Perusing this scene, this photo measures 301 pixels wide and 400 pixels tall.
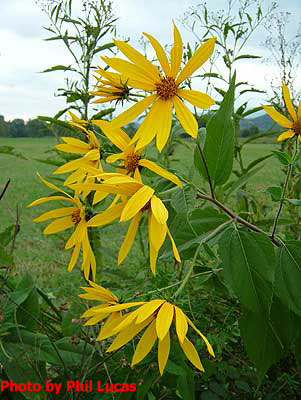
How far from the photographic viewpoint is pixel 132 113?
0.68m

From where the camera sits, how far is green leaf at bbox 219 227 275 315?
0.70 meters

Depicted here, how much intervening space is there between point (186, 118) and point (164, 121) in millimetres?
39

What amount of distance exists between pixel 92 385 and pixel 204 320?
0.28 m

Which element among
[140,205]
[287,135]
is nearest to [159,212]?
[140,205]

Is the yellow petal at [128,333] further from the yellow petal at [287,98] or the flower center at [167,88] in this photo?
the yellow petal at [287,98]

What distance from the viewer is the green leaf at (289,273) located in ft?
2.50

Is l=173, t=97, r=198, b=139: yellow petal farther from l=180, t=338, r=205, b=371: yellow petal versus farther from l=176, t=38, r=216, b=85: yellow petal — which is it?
l=180, t=338, r=205, b=371: yellow petal

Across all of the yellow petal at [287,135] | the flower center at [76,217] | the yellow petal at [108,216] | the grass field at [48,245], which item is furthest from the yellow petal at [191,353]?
the grass field at [48,245]

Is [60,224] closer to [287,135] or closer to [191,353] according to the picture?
[191,353]

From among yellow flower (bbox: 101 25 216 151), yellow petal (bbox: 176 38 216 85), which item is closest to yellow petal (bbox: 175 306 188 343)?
yellow flower (bbox: 101 25 216 151)

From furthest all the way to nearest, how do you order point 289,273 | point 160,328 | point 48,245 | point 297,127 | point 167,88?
1. point 48,245
2. point 297,127
3. point 289,273
4. point 167,88
5. point 160,328

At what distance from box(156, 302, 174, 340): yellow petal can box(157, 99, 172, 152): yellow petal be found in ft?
0.71

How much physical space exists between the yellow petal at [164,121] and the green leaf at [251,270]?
0.71 feet

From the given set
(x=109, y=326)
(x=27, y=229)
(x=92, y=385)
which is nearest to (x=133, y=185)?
(x=109, y=326)
